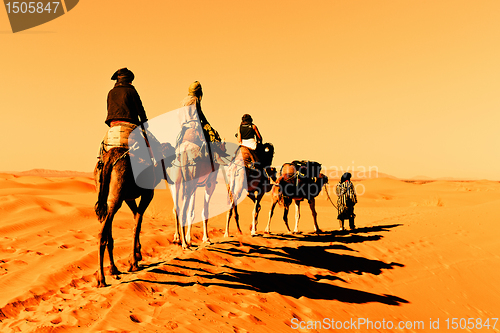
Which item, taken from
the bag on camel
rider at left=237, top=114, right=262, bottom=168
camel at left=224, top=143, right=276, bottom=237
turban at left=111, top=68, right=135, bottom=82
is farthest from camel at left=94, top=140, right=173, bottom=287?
the bag on camel

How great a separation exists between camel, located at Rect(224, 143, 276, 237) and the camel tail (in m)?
4.75

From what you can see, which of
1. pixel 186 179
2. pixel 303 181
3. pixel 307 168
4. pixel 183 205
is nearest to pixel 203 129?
pixel 186 179

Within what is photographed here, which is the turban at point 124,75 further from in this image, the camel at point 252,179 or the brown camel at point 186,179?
the camel at point 252,179

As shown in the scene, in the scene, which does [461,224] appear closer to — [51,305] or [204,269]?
[204,269]

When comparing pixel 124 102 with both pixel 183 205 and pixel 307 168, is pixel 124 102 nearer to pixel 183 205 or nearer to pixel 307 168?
pixel 183 205

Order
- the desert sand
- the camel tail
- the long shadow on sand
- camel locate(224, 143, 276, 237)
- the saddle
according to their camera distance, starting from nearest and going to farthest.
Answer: the desert sand, the camel tail, the long shadow on sand, camel locate(224, 143, 276, 237), the saddle

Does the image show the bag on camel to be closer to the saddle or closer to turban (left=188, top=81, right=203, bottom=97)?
the saddle

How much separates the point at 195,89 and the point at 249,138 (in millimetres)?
3090

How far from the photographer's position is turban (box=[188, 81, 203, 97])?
8094mm

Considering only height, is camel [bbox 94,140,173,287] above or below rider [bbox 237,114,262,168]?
below

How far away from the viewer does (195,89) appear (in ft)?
26.6

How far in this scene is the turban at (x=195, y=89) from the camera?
8.09m

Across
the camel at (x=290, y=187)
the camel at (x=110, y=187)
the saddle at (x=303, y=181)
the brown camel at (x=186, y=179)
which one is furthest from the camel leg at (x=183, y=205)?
the saddle at (x=303, y=181)

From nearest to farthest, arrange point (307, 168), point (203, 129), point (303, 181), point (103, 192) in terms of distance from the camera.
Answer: point (103, 192) → point (203, 129) → point (303, 181) → point (307, 168)
